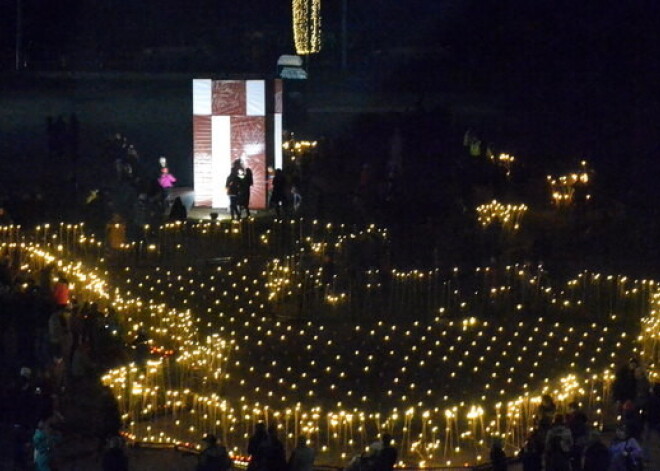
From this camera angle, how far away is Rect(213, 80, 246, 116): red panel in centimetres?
2564

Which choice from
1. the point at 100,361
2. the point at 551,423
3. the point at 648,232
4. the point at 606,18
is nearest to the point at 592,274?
the point at 648,232

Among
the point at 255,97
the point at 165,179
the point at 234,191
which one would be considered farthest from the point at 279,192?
the point at 165,179

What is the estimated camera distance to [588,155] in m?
38.0

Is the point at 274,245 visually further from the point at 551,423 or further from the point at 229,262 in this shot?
the point at 551,423

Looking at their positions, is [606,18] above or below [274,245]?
above

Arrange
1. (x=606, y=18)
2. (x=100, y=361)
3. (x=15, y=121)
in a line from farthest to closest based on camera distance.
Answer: (x=606, y=18)
(x=15, y=121)
(x=100, y=361)

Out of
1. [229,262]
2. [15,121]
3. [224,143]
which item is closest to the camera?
[229,262]

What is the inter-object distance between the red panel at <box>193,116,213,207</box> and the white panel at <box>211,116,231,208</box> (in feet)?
0.26

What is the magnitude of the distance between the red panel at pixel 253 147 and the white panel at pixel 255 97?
0.37 ft

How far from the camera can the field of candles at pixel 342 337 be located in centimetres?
1738

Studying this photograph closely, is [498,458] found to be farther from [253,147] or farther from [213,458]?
[253,147]

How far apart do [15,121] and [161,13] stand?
1295 cm

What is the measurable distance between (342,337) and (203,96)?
7772 mm

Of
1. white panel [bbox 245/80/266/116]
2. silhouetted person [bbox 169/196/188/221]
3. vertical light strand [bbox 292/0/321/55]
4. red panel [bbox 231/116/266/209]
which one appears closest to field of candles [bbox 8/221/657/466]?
silhouetted person [bbox 169/196/188/221]
